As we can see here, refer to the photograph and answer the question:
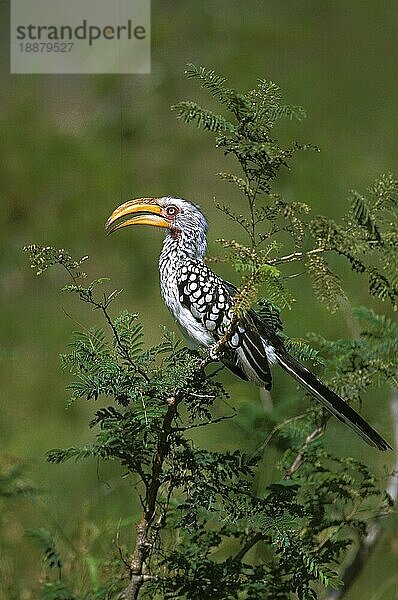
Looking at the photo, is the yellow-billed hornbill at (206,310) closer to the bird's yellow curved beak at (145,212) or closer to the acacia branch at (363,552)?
the bird's yellow curved beak at (145,212)

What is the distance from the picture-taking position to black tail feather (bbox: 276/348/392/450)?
1456mm

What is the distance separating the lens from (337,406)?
4.79 ft

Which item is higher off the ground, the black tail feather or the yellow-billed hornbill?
the yellow-billed hornbill

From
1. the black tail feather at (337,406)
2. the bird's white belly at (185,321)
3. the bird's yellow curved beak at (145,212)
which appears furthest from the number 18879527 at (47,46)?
the black tail feather at (337,406)

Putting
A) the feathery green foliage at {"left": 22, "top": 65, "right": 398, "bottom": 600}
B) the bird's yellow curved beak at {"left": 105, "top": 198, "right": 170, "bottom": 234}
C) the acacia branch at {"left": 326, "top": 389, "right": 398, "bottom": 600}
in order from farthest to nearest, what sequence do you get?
the acacia branch at {"left": 326, "top": 389, "right": 398, "bottom": 600}
the bird's yellow curved beak at {"left": 105, "top": 198, "right": 170, "bottom": 234}
the feathery green foliage at {"left": 22, "top": 65, "right": 398, "bottom": 600}

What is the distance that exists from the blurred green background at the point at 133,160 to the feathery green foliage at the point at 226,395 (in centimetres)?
133

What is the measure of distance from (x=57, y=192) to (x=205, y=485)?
7.18ft

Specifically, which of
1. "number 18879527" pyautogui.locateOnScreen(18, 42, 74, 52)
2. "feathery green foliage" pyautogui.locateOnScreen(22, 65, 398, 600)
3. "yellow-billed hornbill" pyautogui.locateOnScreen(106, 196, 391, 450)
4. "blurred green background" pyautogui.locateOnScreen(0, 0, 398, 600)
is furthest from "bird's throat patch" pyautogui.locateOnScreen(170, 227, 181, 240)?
"number 18879527" pyautogui.locateOnScreen(18, 42, 74, 52)

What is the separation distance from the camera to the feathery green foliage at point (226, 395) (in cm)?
121

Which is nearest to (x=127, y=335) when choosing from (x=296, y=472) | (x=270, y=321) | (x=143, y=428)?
(x=143, y=428)

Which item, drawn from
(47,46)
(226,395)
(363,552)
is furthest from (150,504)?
(47,46)

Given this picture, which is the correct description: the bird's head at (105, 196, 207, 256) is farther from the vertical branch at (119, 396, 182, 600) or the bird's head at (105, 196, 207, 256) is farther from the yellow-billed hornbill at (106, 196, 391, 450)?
the vertical branch at (119, 396, 182, 600)

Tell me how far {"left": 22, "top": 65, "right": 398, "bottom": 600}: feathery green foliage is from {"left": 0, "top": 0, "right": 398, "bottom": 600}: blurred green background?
52.5 inches

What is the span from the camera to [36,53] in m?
3.24
